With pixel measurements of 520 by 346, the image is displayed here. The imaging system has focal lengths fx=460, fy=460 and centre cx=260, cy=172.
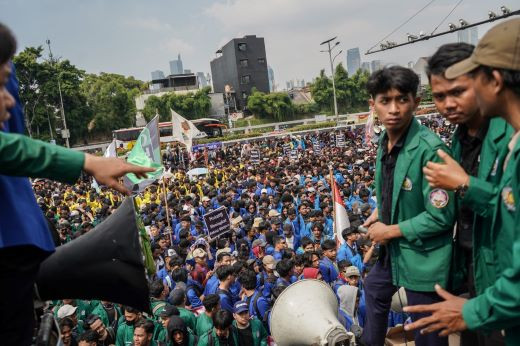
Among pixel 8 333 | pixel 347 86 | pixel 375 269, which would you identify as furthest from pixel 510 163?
pixel 347 86

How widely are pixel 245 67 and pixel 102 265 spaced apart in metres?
64.6

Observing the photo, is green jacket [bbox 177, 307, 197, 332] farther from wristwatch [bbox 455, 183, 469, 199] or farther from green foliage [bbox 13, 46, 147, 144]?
green foliage [bbox 13, 46, 147, 144]

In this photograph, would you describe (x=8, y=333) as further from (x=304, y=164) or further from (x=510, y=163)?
(x=304, y=164)

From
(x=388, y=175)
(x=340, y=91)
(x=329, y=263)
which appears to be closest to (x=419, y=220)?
(x=388, y=175)

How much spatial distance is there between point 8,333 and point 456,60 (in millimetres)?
2531

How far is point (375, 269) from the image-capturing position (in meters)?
2.97

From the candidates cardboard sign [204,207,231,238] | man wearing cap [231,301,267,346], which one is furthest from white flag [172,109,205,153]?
man wearing cap [231,301,267,346]

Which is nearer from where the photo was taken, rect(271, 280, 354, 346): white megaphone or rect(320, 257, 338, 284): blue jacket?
rect(271, 280, 354, 346): white megaphone

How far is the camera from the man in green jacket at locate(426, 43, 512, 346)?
216cm

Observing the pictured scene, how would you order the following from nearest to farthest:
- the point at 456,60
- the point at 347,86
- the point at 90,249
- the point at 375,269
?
the point at 90,249
the point at 456,60
the point at 375,269
the point at 347,86

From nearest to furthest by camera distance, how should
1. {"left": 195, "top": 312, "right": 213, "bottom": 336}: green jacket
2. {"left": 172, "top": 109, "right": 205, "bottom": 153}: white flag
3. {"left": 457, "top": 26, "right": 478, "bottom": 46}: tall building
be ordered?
→ {"left": 457, "top": 26, "right": 478, "bottom": 46}: tall building < {"left": 195, "top": 312, "right": 213, "bottom": 336}: green jacket < {"left": 172, "top": 109, "right": 205, "bottom": 153}: white flag

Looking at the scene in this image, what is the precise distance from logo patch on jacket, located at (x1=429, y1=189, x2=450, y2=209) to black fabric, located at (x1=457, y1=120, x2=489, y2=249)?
0.13m

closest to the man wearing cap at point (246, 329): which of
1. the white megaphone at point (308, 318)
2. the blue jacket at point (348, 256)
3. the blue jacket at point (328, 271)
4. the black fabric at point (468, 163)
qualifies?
the white megaphone at point (308, 318)

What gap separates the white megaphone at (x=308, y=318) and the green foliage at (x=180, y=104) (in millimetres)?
52976
